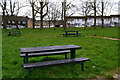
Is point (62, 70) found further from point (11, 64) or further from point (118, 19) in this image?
point (118, 19)

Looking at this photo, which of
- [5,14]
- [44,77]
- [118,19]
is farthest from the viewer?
[118,19]

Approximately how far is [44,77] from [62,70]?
774 millimetres

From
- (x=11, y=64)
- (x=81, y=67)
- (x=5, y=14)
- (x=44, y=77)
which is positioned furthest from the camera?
(x=5, y=14)

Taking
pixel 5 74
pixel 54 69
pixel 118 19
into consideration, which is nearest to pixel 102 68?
pixel 54 69

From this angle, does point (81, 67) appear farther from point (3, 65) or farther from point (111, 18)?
point (111, 18)

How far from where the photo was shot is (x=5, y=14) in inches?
1517

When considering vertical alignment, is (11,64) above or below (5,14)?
below

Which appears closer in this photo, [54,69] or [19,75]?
[19,75]

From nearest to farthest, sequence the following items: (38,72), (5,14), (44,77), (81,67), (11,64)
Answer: (44,77) → (38,72) → (81,67) → (11,64) → (5,14)

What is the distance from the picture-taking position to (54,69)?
5.04m

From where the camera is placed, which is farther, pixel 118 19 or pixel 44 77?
pixel 118 19

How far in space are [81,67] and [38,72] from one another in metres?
1.51

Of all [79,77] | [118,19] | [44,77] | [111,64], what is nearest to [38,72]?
[44,77]

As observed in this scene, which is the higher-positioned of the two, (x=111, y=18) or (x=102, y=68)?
(x=111, y=18)
